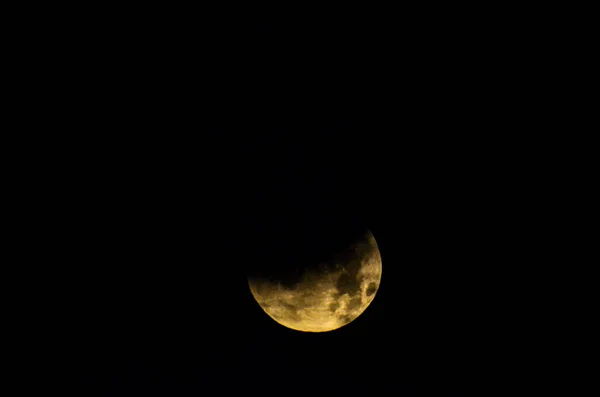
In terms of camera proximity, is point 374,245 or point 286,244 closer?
point 286,244

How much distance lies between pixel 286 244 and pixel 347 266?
52 centimetres

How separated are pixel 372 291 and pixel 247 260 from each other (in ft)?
3.58

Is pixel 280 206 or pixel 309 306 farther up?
pixel 280 206

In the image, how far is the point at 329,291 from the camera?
3.38 m

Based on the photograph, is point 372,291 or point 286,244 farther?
point 372,291

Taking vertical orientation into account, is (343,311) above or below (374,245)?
below

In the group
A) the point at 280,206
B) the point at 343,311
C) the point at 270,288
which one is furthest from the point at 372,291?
the point at 280,206

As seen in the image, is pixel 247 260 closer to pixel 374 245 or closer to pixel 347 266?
pixel 347 266

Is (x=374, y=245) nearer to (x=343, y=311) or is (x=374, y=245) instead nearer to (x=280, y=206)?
(x=343, y=311)

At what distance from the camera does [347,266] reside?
3.38 m

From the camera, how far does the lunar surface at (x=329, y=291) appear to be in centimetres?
336

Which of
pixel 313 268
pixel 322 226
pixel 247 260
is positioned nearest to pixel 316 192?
pixel 322 226

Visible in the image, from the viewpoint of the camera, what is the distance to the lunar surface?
3363mm

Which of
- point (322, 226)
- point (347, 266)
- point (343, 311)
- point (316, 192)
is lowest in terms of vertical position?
point (343, 311)
